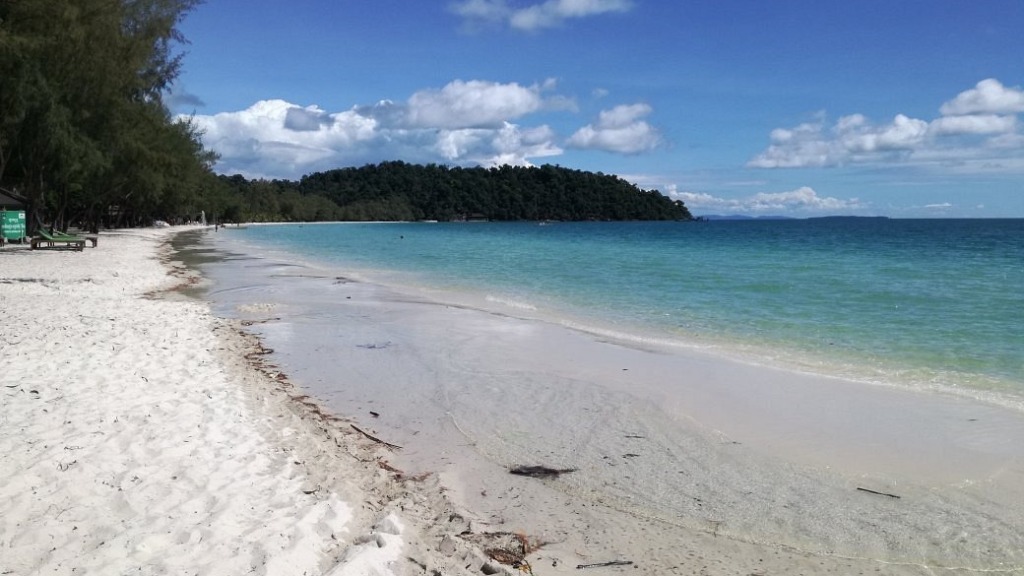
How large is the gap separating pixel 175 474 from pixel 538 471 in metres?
2.70

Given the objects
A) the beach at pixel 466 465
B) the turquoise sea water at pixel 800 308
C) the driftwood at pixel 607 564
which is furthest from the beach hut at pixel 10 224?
the driftwood at pixel 607 564

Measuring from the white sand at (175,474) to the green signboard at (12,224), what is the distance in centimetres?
2287

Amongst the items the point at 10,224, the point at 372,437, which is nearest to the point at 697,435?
the point at 372,437

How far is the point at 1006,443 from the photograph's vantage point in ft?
22.1

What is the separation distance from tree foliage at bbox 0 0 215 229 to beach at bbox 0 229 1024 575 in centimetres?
1952

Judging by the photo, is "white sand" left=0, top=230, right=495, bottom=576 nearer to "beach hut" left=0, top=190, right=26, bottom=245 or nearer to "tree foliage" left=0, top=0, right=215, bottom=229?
"tree foliage" left=0, top=0, right=215, bottom=229

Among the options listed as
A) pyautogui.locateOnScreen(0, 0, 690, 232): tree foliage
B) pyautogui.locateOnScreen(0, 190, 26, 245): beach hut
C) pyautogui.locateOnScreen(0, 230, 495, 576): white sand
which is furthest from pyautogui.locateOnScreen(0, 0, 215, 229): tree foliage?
pyautogui.locateOnScreen(0, 230, 495, 576): white sand

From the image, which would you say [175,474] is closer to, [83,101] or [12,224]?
[12,224]

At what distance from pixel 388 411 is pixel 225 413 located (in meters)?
1.71

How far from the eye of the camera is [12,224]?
28.0 m

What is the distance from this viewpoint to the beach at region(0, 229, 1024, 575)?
408 centimetres

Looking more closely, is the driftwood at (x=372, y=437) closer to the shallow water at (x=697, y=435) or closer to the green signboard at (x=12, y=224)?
the shallow water at (x=697, y=435)

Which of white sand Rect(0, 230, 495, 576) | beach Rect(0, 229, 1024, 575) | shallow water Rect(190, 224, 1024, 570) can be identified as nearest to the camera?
white sand Rect(0, 230, 495, 576)

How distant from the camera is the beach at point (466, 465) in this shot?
13.4ft
